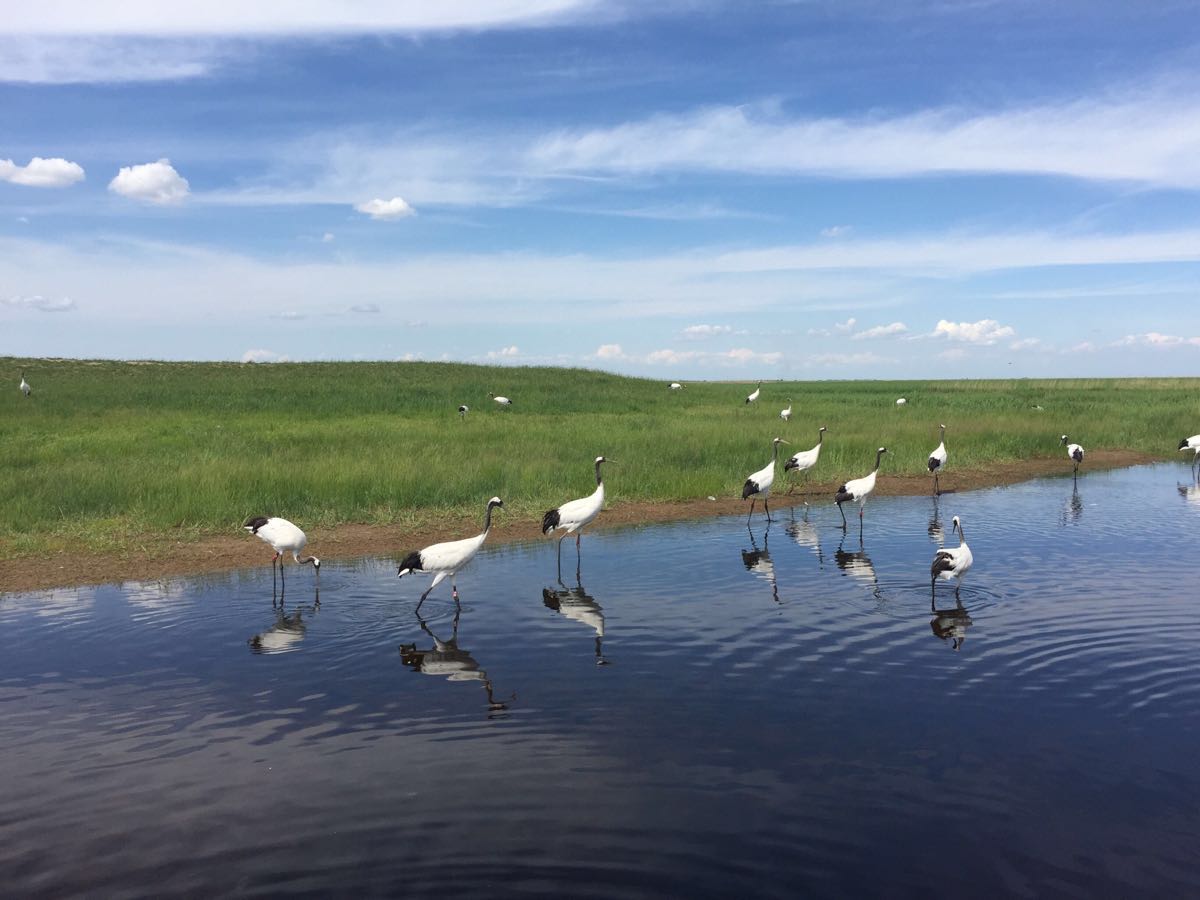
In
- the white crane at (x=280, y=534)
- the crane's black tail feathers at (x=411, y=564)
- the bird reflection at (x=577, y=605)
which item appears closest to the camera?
the bird reflection at (x=577, y=605)

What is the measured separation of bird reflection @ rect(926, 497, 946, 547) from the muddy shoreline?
301 cm

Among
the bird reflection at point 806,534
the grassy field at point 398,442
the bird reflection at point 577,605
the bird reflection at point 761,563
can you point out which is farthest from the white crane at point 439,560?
the grassy field at point 398,442

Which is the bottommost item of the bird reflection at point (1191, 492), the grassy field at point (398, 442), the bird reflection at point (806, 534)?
the bird reflection at point (806, 534)

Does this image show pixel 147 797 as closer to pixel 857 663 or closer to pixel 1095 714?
pixel 857 663

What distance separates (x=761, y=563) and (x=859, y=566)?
64.6 inches

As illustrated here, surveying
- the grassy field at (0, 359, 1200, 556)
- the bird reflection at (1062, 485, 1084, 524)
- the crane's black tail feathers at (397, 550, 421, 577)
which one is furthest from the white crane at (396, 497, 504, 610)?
the bird reflection at (1062, 485, 1084, 524)

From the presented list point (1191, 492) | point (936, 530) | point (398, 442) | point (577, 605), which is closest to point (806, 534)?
point (936, 530)

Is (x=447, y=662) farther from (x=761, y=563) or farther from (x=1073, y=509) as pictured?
(x=1073, y=509)

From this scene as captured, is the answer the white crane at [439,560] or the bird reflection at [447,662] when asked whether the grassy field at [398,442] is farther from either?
the bird reflection at [447,662]

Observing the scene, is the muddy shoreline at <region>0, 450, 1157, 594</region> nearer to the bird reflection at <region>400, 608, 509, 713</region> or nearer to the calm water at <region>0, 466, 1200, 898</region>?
the calm water at <region>0, 466, 1200, 898</region>

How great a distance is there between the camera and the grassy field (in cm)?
1941

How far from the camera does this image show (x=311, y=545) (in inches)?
687

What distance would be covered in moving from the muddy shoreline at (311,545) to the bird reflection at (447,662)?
6200 millimetres

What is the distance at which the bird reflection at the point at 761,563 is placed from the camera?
13.7 metres
